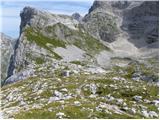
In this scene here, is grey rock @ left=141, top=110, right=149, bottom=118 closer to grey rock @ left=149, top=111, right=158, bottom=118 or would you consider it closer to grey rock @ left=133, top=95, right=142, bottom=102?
grey rock @ left=149, top=111, right=158, bottom=118

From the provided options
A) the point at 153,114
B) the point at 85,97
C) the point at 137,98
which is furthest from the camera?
the point at 85,97

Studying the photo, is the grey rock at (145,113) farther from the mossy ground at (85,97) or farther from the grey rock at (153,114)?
the mossy ground at (85,97)

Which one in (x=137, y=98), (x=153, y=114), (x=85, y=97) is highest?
(x=153, y=114)

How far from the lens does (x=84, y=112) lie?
41344mm

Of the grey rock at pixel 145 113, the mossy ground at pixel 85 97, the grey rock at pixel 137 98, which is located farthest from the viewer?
the grey rock at pixel 137 98

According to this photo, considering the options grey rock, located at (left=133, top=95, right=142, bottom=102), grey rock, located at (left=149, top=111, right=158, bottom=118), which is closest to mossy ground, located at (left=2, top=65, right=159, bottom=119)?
grey rock, located at (left=133, top=95, right=142, bottom=102)

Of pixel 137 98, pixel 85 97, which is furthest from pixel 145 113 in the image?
pixel 85 97

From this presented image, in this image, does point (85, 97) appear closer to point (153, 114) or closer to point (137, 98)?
point (137, 98)

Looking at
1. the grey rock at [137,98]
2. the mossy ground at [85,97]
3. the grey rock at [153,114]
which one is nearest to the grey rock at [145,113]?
the grey rock at [153,114]

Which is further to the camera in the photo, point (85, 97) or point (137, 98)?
point (85, 97)

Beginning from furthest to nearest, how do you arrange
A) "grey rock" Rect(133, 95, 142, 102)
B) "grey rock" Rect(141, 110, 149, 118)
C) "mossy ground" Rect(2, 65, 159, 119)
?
"grey rock" Rect(133, 95, 142, 102)
"grey rock" Rect(141, 110, 149, 118)
"mossy ground" Rect(2, 65, 159, 119)

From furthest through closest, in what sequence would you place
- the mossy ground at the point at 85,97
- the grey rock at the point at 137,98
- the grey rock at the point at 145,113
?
the grey rock at the point at 137,98, the grey rock at the point at 145,113, the mossy ground at the point at 85,97

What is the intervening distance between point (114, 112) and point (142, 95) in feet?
42.5

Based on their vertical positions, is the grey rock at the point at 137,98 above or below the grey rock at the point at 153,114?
below
